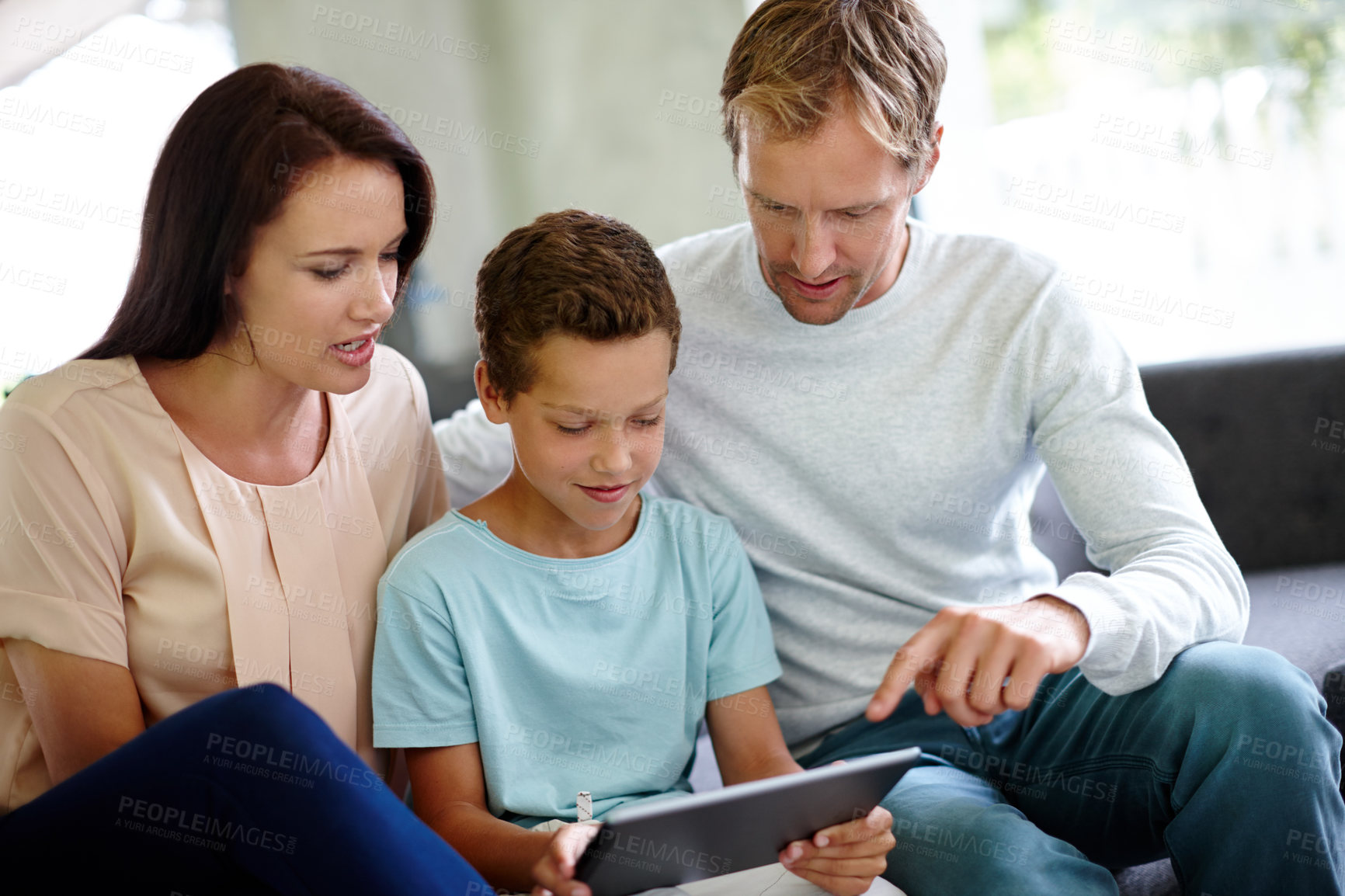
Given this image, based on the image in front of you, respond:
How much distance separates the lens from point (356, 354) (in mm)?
1259

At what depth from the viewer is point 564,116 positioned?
11.4ft

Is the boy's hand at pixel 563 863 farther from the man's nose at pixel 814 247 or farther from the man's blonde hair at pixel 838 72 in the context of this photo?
the man's blonde hair at pixel 838 72

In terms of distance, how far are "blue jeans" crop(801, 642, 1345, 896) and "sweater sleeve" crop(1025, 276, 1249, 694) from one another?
56mm

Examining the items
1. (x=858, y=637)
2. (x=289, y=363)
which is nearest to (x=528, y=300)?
(x=289, y=363)

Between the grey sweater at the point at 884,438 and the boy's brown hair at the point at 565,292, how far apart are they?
20 centimetres

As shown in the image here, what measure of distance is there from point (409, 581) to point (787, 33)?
80 cm

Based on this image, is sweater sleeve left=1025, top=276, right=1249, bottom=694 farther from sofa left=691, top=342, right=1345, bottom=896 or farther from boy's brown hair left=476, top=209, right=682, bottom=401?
sofa left=691, top=342, right=1345, bottom=896

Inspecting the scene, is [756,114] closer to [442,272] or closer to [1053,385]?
[1053,385]

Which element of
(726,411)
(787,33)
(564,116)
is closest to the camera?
(787,33)

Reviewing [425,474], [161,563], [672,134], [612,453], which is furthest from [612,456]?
[672,134]

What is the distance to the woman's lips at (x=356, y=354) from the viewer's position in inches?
48.9

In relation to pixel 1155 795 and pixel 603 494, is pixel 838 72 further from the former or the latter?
pixel 1155 795

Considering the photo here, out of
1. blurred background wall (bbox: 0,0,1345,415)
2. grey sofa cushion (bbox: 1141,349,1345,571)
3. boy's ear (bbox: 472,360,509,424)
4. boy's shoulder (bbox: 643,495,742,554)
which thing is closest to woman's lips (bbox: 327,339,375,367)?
boy's ear (bbox: 472,360,509,424)

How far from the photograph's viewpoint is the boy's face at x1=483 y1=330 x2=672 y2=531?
120cm
